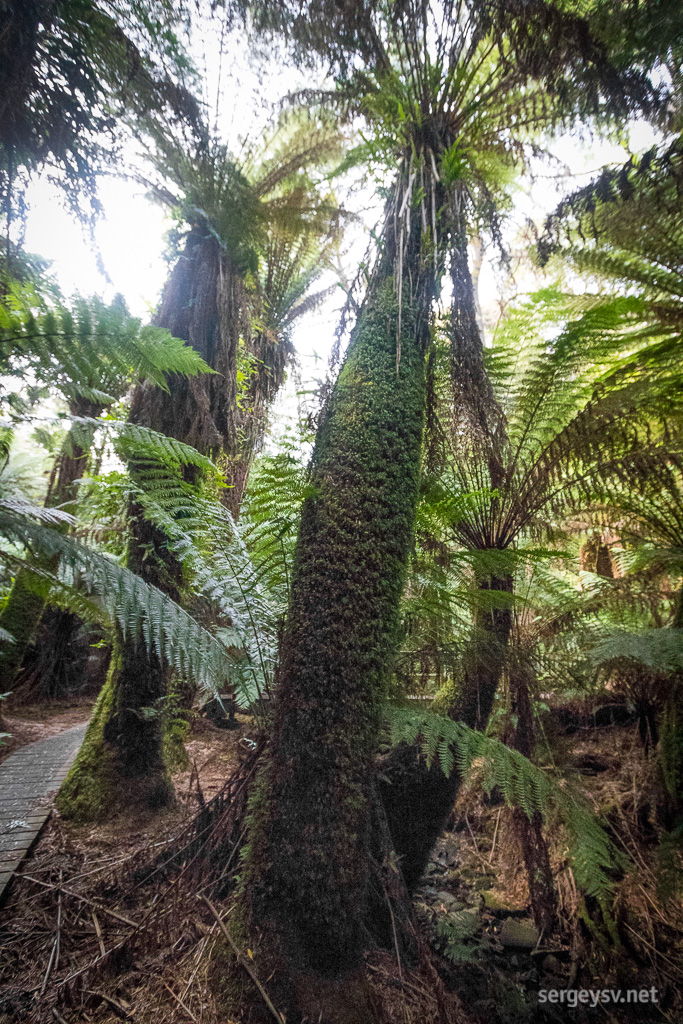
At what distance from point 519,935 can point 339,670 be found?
152 cm

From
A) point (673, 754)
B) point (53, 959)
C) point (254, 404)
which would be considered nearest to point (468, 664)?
point (673, 754)

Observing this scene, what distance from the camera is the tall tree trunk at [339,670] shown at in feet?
3.68

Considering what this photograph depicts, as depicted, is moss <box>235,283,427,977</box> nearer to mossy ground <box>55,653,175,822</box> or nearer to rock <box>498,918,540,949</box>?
rock <box>498,918,540,949</box>

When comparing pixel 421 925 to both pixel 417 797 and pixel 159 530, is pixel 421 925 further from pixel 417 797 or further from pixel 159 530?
pixel 159 530

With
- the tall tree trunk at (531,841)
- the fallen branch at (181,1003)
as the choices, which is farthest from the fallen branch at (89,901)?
the tall tree trunk at (531,841)

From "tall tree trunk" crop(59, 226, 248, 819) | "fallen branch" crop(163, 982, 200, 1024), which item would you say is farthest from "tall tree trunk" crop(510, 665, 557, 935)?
"tall tree trunk" crop(59, 226, 248, 819)

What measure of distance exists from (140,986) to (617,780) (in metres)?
2.51

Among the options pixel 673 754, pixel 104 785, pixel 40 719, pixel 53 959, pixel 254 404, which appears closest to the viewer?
pixel 53 959

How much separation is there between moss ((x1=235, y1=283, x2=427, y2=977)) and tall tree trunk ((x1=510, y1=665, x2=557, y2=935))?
3.01 feet

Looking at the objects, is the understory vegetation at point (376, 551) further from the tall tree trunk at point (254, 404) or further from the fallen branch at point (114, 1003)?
the tall tree trunk at point (254, 404)

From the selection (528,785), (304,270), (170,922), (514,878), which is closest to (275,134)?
(304,270)

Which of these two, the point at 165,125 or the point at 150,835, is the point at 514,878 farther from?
the point at 165,125

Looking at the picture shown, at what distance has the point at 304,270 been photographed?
4.93 meters

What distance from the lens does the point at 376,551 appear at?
1.38 m
